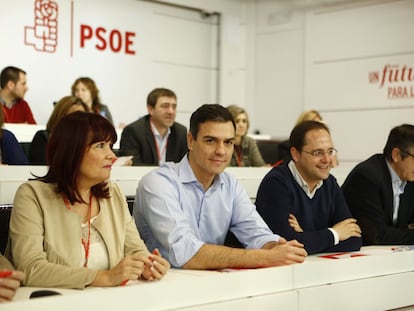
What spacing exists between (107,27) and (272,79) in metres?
2.56

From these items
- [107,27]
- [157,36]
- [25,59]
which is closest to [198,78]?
[157,36]

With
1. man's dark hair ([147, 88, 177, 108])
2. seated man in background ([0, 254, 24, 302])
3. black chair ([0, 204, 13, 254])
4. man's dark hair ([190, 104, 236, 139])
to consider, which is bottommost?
seated man in background ([0, 254, 24, 302])

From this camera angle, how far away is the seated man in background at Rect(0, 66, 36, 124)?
7.19m

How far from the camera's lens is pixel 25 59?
313 inches

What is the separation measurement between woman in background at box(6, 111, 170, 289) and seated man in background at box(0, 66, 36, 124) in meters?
5.02

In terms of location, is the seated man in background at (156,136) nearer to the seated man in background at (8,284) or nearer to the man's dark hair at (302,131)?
the man's dark hair at (302,131)

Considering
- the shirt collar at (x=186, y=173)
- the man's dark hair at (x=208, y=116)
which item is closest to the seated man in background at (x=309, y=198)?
the shirt collar at (x=186, y=173)

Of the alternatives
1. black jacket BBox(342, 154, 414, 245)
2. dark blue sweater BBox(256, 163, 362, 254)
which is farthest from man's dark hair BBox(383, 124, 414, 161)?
dark blue sweater BBox(256, 163, 362, 254)

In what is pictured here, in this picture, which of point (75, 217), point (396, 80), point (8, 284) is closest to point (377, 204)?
point (75, 217)

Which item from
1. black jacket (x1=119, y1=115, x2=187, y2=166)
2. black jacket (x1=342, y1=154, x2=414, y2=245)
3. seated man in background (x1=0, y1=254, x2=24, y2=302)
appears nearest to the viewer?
seated man in background (x1=0, y1=254, x2=24, y2=302)

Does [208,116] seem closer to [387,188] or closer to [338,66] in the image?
[387,188]

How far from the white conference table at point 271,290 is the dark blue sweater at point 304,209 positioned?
0.19 m

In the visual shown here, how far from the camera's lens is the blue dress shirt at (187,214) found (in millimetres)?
2502

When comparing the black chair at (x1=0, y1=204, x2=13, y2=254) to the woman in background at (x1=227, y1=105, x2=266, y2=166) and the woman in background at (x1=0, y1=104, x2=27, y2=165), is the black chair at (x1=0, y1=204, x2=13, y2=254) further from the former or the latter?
the woman in background at (x1=227, y1=105, x2=266, y2=166)
